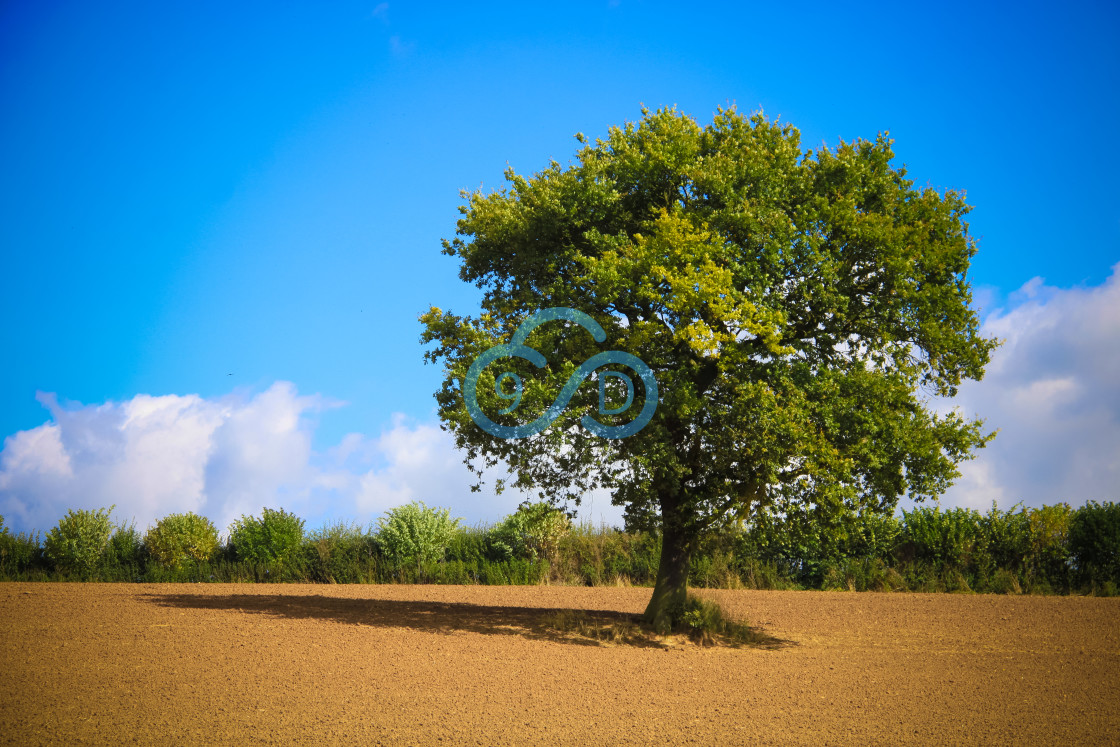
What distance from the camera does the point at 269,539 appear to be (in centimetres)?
2202

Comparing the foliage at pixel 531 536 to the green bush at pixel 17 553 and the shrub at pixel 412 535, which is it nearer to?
the shrub at pixel 412 535

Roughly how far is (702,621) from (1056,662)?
526 cm

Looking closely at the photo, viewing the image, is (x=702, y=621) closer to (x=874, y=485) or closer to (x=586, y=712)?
(x=874, y=485)

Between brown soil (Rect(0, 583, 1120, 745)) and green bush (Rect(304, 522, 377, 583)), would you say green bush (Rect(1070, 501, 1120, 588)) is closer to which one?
brown soil (Rect(0, 583, 1120, 745))

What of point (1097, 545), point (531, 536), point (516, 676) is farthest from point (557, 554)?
point (1097, 545)

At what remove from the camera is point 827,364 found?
13219 mm

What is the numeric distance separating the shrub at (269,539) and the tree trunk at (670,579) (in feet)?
40.1

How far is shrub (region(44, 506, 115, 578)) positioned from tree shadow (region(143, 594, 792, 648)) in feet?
19.8

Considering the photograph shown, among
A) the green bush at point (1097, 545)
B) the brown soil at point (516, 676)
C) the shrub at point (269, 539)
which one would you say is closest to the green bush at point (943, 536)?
the green bush at point (1097, 545)

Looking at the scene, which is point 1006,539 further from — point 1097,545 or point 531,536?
point 531,536

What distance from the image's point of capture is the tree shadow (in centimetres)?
1320

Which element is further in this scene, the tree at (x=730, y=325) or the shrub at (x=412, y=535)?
the shrub at (x=412, y=535)

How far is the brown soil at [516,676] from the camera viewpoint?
7746 millimetres

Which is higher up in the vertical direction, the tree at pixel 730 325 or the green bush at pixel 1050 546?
the tree at pixel 730 325
